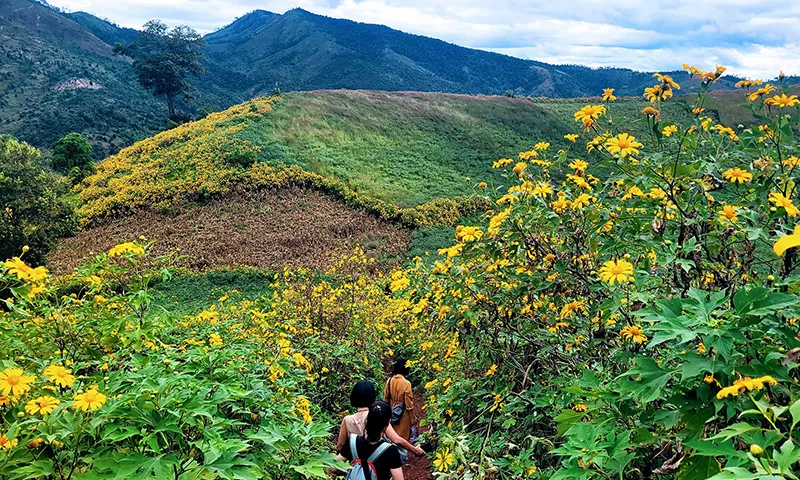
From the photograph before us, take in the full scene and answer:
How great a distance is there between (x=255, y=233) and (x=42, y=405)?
14.0m

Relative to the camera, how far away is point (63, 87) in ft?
151

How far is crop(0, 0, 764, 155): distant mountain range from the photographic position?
40.5 m

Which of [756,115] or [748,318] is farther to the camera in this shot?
[756,115]

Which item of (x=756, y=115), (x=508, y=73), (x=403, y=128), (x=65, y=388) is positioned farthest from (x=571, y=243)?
(x=508, y=73)

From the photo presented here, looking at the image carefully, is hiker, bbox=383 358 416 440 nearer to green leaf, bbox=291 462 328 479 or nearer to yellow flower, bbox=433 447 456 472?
yellow flower, bbox=433 447 456 472

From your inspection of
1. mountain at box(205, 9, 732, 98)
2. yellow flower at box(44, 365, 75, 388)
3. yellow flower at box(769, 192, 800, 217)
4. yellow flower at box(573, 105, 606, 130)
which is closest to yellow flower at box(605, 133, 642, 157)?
yellow flower at box(573, 105, 606, 130)

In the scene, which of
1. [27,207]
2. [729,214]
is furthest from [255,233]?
[729,214]

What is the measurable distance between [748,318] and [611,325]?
3.43 ft

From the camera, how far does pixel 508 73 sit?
115625mm

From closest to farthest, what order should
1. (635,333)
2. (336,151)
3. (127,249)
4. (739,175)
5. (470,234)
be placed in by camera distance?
(635,333) → (739,175) → (127,249) → (470,234) → (336,151)

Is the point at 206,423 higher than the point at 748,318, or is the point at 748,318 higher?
the point at 748,318

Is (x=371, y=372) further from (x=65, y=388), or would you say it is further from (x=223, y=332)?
(x=65, y=388)

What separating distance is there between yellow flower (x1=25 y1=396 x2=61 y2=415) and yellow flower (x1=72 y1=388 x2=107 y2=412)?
0.22ft

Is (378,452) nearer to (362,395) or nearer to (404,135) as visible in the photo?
(362,395)
